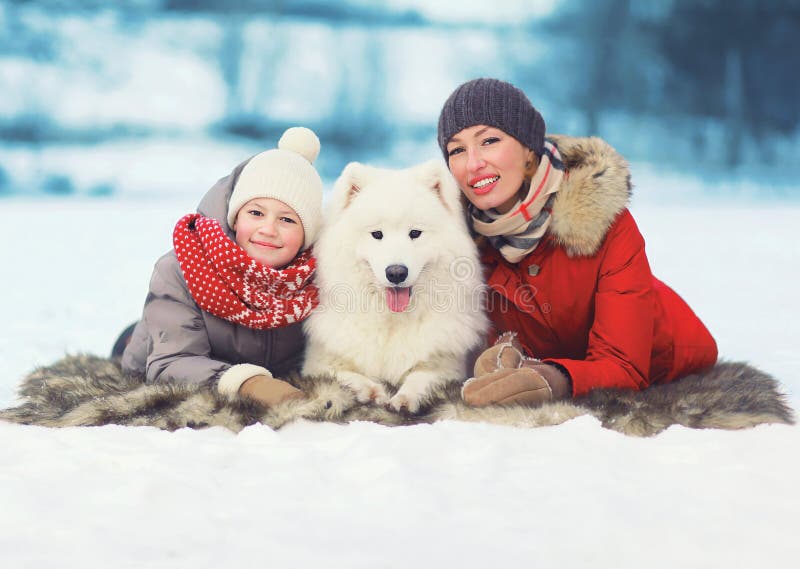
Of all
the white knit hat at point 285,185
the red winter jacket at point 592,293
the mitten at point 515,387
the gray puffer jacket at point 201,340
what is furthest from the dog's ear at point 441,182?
the gray puffer jacket at point 201,340

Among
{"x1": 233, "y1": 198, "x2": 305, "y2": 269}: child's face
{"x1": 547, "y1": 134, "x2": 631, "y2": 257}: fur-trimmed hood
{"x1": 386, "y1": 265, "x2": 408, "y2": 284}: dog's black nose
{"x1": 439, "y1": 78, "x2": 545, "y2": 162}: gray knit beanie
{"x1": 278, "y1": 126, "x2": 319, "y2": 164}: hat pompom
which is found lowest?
{"x1": 386, "y1": 265, "x2": 408, "y2": 284}: dog's black nose

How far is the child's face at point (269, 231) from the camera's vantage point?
2809mm

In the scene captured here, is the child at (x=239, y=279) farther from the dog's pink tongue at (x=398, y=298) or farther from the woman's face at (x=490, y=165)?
the woman's face at (x=490, y=165)

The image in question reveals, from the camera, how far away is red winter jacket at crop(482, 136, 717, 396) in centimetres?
268

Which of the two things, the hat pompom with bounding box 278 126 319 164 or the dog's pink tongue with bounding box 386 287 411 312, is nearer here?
the dog's pink tongue with bounding box 386 287 411 312

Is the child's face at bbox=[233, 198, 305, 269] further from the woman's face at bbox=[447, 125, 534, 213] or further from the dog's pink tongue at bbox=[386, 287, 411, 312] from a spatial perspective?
the woman's face at bbox=[447, 125, 534, 213]

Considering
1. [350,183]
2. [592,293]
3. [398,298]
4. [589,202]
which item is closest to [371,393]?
[398,298]

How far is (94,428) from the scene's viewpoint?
7.57ft

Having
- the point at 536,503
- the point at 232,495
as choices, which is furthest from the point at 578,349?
the point at 232,495

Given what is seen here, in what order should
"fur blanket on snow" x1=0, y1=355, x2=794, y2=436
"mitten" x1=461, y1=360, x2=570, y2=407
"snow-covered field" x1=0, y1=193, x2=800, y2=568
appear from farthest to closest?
"mitten" x1=461, y1=360, x2=570, y2=407 → "fur blanket on snow" x1=0, y1=355, x2=794, y2=436 → "snow-covered field" x1=0, y1=193, x2=800, y2=568

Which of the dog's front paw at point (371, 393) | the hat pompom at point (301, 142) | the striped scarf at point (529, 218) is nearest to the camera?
the dog's front paw at point (371, 393)

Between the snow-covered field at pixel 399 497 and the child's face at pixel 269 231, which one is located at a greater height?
the child's face at pixel 269 231

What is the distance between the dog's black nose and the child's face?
1.62 ft

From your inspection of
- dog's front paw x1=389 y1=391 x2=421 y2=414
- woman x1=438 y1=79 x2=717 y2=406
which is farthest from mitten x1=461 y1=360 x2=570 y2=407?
dog's front paw x1=389 y1=391 x2=421 y2=414
